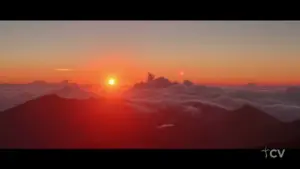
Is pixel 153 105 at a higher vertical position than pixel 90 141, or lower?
higher

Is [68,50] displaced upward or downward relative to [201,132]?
upward

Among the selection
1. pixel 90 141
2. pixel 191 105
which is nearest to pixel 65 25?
pixel 90 141
